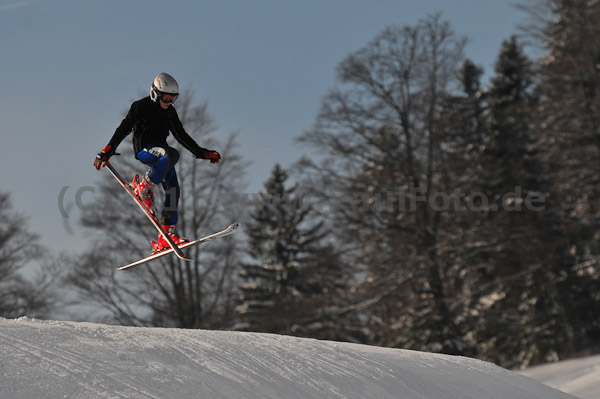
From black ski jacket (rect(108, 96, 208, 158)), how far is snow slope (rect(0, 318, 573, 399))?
1.99m

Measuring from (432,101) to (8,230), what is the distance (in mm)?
14335

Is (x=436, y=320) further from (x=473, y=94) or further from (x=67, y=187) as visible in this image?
(x=473, y=94)

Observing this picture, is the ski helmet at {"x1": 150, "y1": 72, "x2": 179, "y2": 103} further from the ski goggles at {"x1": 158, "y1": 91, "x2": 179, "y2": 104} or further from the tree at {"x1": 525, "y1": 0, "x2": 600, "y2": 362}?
the tree at {"x1": 525, "y1": 0, "x2": 600, "y2": 362}

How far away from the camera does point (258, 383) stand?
439 cm

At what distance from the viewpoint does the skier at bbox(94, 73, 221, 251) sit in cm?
616

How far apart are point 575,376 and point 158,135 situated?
1048 cm

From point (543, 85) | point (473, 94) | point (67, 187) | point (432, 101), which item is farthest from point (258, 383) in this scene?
point (473, 94)

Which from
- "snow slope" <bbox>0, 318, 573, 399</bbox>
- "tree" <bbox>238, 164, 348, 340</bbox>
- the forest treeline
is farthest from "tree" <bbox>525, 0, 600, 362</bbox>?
"snow slope" <bbox>0, 318, 573, 399</bbox>

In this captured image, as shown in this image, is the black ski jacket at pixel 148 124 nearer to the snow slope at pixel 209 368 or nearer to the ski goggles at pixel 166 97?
the ski goggles at pixel 166 97

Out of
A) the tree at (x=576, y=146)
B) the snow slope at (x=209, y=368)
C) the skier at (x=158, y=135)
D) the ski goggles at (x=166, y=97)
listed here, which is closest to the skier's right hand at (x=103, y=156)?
the skier at (x=158, y=135)

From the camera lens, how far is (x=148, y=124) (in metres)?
6.40

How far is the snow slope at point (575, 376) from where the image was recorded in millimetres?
11539

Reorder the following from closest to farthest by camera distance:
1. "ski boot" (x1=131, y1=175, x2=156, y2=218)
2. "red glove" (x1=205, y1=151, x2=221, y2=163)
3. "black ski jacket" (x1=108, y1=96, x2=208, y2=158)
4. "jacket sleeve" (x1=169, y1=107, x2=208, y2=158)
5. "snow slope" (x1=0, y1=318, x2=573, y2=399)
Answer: "snow slope" (x1=0, y1=318, x2=573, y2=399) → "black ski jacket" (x1=108, y1=96, x2=208, y2=158) → "jacket sleeve" (x1=169, y1=107, x2=208, y2=158) → "red glove" (x1=205, y1=151, x2=221, y2=163) → "ski boot" (x1=131, y1=175, x2=156, y2=218)

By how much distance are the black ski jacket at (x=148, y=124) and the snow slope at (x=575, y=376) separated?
866 cm
